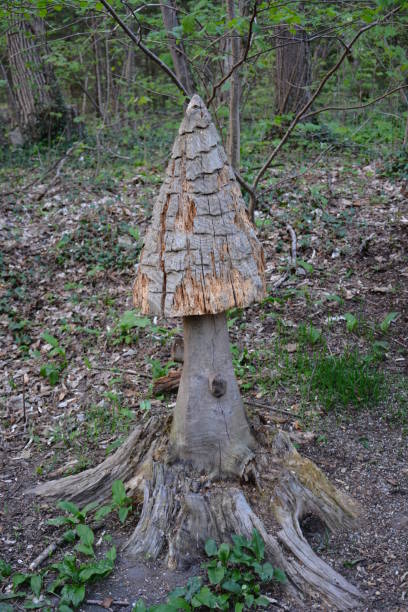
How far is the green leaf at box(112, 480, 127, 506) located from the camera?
10.1ft

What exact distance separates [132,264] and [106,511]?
3952mm

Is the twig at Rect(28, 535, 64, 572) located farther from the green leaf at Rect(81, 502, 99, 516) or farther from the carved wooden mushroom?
the carved wooden mushroom

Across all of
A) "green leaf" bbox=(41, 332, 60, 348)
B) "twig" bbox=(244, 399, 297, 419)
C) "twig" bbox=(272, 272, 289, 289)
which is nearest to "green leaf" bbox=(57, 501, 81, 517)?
"twig" bbox=(244, 399, 297, 419)

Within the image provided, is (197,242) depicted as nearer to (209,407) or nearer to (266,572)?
(209,407)

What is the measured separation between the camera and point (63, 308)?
6121 mm

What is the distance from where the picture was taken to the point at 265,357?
466 centimetres

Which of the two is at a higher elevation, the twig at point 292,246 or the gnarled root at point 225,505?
the twig at point 292,246

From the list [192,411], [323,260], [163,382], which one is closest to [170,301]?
[192,411]

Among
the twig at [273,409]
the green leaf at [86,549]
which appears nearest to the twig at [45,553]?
the green leaf at [86,549]

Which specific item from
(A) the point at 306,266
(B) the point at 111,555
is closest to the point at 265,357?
(A) the point at 306,266

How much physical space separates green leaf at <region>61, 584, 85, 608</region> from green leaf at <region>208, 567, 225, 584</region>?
61cm

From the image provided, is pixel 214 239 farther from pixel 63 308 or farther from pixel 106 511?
pixel 63 308

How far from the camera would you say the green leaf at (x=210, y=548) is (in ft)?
8.70

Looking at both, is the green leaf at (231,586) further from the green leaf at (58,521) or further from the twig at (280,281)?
the twig at (280,281)
